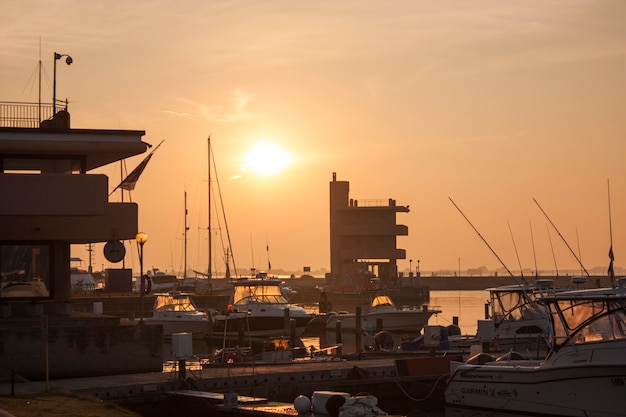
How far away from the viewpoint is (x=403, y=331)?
6481 centimetres

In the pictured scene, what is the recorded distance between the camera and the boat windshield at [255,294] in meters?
58.7

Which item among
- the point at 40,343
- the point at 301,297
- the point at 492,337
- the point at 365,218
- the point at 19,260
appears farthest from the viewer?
the point at 301,297

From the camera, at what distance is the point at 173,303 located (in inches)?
2394

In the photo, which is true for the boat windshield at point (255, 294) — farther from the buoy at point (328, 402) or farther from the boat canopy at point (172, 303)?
the buoy at point (328, 402)

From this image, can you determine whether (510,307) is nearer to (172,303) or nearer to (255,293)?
(255,293)

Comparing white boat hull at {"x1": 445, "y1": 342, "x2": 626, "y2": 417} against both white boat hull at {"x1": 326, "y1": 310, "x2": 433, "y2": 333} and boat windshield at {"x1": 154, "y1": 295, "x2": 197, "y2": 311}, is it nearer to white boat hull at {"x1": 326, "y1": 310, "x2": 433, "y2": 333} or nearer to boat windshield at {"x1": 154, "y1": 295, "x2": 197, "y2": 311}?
boat windshield at {"x1": 154, "y1": 295, "x2": 197, "y2": 311}

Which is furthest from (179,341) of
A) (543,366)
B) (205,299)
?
(205,299)

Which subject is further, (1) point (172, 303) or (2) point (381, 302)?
(2) point (381, 302)

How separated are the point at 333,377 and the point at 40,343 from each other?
28.2 ft

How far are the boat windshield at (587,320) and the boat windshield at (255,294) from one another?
33.0 meters

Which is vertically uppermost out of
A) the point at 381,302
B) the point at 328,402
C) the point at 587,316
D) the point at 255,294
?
the point at 255,294

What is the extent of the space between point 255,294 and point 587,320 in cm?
3434

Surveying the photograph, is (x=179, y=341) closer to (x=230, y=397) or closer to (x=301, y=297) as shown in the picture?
(x=230, y=397)

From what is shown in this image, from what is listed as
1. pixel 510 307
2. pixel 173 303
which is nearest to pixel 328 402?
pixel 510 307
